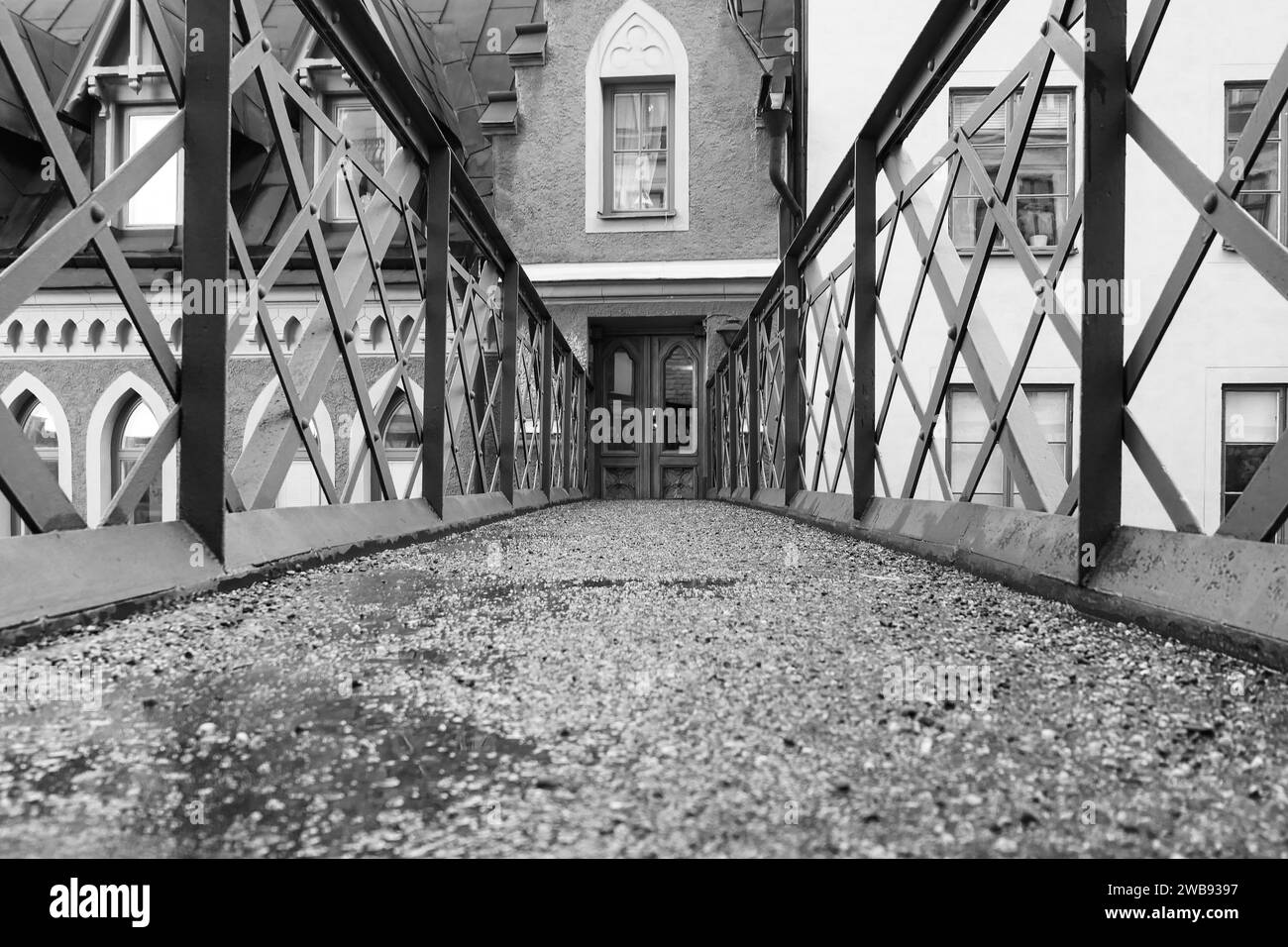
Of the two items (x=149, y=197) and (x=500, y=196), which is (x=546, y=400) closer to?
(x=500, y=196)

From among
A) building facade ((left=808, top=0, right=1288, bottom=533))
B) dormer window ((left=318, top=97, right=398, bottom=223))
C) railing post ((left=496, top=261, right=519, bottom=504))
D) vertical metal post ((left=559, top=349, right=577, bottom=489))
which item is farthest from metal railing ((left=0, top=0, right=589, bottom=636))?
dormer window ((left=318, top=97, right=398, bottom=223))

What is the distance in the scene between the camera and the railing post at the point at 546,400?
632cm

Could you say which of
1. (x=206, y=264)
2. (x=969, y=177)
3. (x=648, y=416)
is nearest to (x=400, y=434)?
Answer: (x=648, y=416)

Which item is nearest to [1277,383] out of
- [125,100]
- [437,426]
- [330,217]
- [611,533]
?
[611,533]

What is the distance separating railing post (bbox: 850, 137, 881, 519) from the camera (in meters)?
3.06

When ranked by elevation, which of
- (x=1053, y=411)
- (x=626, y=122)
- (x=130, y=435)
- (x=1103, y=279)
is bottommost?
(x=130, y=435)

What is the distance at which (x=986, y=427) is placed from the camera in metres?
7.83

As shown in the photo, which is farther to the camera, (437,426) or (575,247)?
(575,247)

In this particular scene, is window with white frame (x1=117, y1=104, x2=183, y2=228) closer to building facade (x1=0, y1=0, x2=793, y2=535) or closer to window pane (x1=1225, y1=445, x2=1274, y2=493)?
building facade (x1=0, y1=0, x2=793, y2=535)

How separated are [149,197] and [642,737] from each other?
10.0 m

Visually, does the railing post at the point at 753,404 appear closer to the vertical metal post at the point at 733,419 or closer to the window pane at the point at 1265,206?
the vertical metal post at the point at 733,419

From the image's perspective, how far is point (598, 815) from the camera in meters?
0.62
